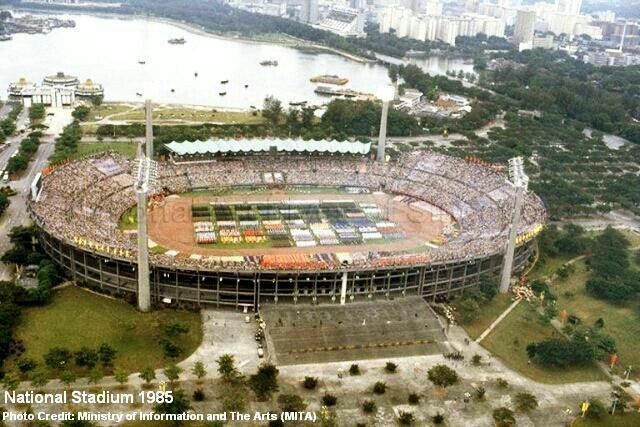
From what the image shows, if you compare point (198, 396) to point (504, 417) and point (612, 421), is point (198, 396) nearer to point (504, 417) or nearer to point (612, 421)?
point (504, 417)

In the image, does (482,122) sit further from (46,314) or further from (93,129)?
(46,314)

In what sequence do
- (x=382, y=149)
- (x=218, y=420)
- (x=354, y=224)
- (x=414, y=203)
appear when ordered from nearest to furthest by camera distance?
(x=218, y=420) → (x=354, y=224) → (x=414, y=203) → (x=382, y=149)

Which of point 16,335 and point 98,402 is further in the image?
point 16,335

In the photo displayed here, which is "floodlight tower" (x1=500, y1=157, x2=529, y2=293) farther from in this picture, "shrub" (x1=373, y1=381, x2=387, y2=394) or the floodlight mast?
the floodlight mast

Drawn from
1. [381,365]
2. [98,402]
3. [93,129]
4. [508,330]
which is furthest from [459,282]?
[93,129]

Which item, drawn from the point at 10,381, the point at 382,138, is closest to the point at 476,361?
the point at 10,381

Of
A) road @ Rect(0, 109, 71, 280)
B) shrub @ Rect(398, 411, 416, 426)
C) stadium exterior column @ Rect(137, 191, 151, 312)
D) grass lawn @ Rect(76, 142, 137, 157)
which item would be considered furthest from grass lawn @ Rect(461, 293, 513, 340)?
grass lawn @ Rect(76, 142, 137, 157)

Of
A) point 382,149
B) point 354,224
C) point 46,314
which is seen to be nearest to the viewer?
point 46,314
